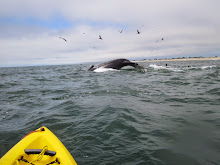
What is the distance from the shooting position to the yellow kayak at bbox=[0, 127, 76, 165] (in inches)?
91.1

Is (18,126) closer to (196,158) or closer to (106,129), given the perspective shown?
(106,129)

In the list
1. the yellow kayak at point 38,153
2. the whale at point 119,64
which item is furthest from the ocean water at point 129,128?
the whale at point 119,64

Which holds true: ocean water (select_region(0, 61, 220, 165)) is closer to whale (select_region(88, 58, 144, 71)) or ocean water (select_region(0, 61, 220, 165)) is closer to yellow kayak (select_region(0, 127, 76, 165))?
yellow kayak (select_region(0, 127, 76, 165))

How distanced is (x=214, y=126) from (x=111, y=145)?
7.85 feet

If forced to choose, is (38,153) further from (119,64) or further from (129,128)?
(119,64)

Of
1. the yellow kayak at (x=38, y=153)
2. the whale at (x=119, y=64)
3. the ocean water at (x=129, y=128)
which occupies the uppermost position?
the whale at (x=119, y=64)

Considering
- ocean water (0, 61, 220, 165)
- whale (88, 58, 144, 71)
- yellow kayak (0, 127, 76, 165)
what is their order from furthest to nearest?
1. whale (88, 58, 144, 71)
2. ocean water (0, 61, 220, 165)
3. yellow kayak (0, 127, 76, 165)

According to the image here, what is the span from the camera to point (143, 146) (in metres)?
3.06

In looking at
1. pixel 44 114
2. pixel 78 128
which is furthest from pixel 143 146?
pixel 44 114

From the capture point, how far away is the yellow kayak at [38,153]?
2.31 metres

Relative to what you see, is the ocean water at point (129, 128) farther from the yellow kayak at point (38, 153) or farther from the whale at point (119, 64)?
the whale at point (119, 64)

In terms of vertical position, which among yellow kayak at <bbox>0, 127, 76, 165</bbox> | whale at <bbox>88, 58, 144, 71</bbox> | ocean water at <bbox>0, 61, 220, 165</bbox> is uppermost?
whale at <bbox>88, 58, 144, 71</bbox>

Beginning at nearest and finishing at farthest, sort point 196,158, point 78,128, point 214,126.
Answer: point 196,158, point 214,126, point 78,128

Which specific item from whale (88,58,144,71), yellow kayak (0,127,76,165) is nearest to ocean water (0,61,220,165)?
yellow kayak (0,127,76,165)
